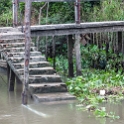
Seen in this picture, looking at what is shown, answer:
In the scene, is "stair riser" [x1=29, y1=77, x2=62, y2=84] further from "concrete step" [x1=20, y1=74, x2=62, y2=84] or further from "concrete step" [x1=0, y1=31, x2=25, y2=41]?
"concrete step" [x1=0, y1=31, x2=25, y2=41]

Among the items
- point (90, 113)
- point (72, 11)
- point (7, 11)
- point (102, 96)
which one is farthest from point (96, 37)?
point (90, 113)

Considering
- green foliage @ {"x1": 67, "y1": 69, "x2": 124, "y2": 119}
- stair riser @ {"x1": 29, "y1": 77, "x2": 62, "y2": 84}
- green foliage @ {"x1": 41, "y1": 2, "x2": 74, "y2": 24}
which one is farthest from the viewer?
green foliage @ {"x1": 41, "y1": 2, "x2": 74, "y2": 24}

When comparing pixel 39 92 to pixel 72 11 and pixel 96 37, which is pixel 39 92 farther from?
pixel 72 11

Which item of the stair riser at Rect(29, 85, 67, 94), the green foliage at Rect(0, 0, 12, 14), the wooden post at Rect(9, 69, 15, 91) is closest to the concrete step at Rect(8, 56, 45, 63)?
the wooden post at Rect(9, 69, 15, 91)

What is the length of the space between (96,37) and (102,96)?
5428 mm

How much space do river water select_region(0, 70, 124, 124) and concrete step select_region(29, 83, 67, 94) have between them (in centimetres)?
28

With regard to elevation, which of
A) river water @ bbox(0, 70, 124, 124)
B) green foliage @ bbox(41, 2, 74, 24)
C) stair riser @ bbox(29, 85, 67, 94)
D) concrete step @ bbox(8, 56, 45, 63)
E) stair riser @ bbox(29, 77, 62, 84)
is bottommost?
river water @ bbox(0, 70, 124, 124)

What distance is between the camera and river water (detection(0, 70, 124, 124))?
889 centimetres

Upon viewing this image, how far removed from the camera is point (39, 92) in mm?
11078

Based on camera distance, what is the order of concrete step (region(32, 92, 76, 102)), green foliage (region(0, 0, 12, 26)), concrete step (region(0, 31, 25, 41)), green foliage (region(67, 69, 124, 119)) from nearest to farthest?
1. green foliage (region(67, 69, 124, 119))
2. concrete step (region(32, 92, 76, 102))
3. concrete step (region(0, 31, 25, 41))
4. green foliage (region(0, 0, 12, 26))

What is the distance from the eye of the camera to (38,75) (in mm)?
11570

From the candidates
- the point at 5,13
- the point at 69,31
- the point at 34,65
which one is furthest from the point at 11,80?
the point at 5,13

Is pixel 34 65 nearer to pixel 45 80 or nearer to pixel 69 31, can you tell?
pixel 45 80

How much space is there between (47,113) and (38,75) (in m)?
2.08
